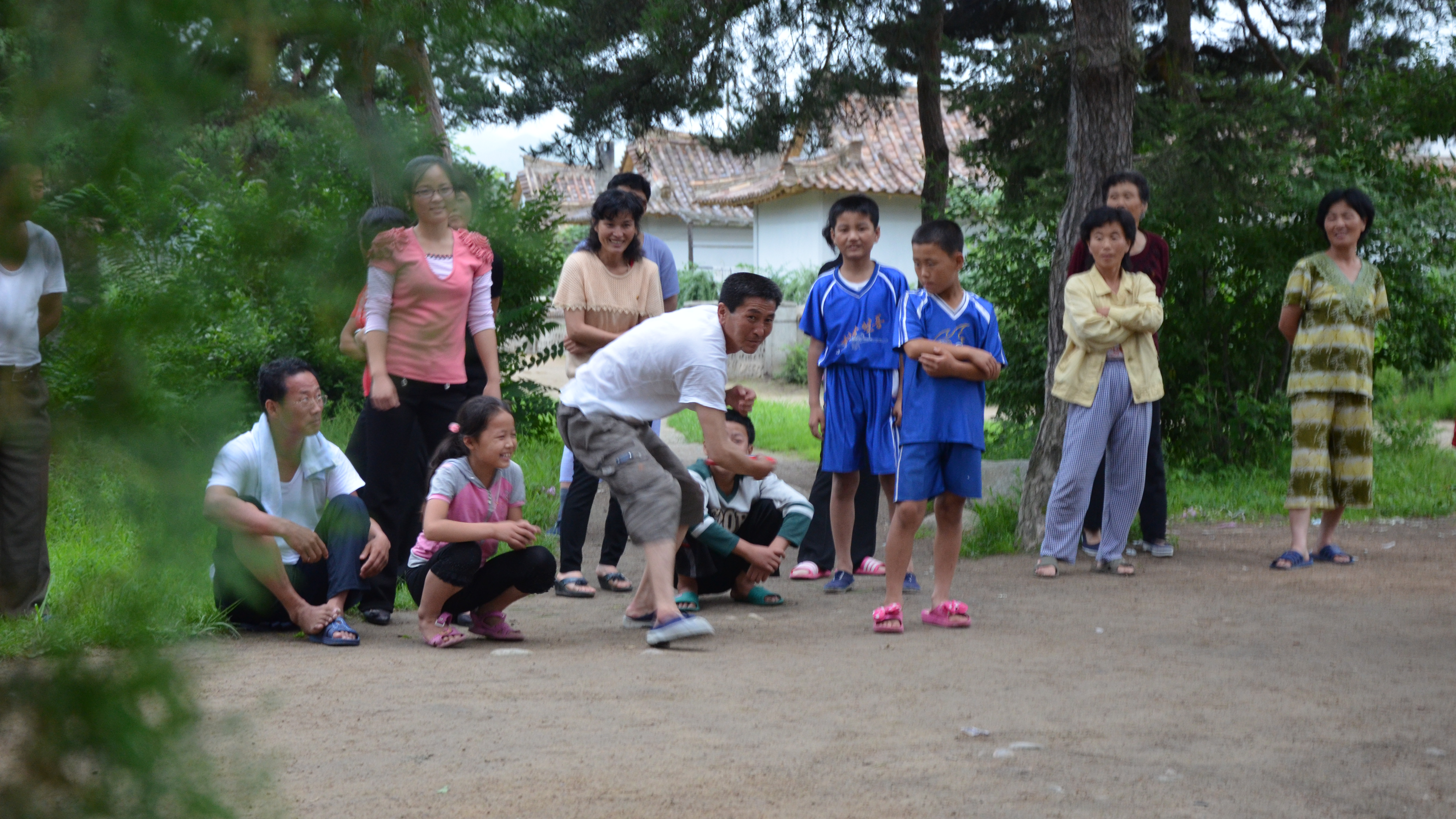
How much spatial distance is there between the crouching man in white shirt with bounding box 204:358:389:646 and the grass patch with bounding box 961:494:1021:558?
3.03 meters

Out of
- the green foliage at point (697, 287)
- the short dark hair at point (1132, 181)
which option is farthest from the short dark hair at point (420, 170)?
the green foliage at point (697, 287)

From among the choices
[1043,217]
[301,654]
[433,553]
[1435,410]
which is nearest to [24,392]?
[301,654]

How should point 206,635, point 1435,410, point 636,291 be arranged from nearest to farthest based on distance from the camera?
point 206,635
point 636,291
point 1435,410

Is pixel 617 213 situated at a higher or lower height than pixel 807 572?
higher

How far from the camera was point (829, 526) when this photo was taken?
6.12m

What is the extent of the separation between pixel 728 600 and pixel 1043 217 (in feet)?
14.3

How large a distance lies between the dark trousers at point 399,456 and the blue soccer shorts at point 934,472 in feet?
5.71

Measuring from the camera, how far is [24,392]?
1.34 meters

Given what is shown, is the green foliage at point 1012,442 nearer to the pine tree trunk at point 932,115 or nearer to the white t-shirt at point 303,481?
the pine tree trunk at point 932,115

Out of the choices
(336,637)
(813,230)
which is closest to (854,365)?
(336,637)

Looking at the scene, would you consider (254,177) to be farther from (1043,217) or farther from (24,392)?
(1043,217)

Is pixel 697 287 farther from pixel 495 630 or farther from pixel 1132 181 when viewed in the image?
pixel 495 630

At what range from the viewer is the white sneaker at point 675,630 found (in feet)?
14.1

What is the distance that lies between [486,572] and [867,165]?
2343 centimetres
